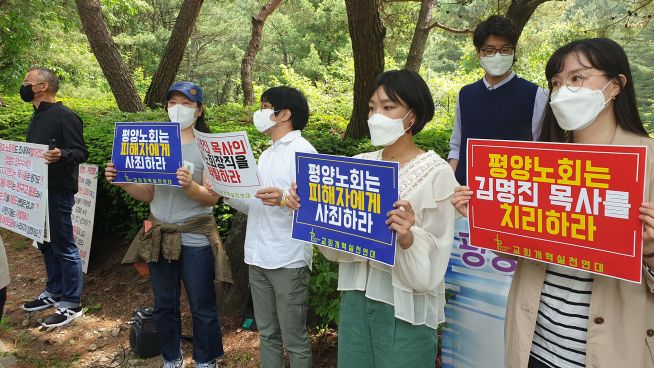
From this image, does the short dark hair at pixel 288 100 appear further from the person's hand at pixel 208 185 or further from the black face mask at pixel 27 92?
the black face mask at pixel 27 92

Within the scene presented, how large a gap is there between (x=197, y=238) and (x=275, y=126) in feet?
2.98

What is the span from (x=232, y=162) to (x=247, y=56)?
11.6 meters

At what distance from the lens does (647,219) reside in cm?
138

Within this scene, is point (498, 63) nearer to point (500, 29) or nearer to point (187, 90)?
point (500, 29)

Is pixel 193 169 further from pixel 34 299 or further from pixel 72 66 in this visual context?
pixel 72 66

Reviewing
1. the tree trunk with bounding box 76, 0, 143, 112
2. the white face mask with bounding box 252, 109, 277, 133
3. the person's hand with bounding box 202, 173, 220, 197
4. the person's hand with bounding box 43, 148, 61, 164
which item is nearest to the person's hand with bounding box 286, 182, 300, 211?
the white face mask with bounding box 252, 109, 277, 133

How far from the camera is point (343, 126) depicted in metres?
8.15

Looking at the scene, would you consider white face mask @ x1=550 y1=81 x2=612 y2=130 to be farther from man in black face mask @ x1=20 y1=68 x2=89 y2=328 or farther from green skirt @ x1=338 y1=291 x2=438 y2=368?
man in black face mask @ x1=20 y1=68 x2=89 y2=328

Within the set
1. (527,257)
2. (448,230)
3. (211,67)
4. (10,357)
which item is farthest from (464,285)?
(211,67)

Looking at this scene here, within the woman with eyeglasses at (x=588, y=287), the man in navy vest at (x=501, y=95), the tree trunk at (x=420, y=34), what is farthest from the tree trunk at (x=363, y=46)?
the tree trunk at (x=420, y=34)

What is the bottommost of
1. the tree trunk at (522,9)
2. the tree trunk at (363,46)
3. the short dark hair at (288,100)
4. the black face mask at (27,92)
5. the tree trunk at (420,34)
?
the short dark hair at (288,100)

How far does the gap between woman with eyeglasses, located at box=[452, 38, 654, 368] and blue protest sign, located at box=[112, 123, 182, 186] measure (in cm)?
178

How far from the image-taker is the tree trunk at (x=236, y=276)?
4.02 metres

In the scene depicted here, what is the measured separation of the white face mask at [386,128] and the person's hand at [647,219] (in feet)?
3.11
